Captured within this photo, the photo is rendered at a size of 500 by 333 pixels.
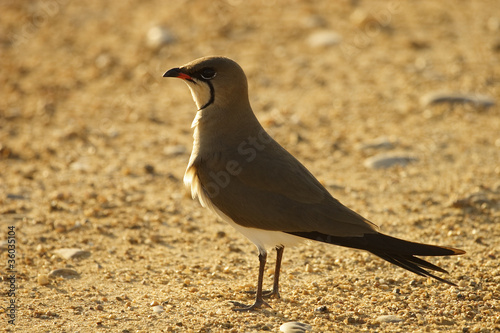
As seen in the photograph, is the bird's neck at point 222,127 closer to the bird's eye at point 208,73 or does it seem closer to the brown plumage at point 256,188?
the brown plumage at point 256,188

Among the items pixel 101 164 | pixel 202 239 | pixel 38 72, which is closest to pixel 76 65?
pixel 38 72

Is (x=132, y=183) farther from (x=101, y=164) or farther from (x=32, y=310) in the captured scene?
(x=32, y=310)

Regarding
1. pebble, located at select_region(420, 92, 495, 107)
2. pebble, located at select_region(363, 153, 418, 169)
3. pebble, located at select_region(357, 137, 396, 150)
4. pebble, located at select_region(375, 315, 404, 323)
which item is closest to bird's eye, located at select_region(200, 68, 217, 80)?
pebble, located at select_region(375, 315, 404, 323)

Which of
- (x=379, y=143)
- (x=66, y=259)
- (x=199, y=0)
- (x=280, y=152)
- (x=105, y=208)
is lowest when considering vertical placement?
(x=66, y=259)

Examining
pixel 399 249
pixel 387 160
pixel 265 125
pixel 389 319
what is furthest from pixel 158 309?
pixel 265 125

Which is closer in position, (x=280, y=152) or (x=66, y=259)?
(x=280, y=152)

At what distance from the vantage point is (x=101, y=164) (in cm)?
773

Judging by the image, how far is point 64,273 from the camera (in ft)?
17.8

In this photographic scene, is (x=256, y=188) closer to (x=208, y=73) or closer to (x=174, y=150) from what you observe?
(x=208, y=73)

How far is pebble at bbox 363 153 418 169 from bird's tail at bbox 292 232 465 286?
117 inches

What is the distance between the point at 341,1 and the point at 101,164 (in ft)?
18.8

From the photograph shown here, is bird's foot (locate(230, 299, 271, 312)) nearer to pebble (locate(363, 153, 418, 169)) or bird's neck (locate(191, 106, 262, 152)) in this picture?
bird's neck (locate(191, 106, 262, 152))

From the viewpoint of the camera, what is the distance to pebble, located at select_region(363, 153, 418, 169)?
24.8 ft

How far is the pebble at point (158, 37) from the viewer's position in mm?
10648
